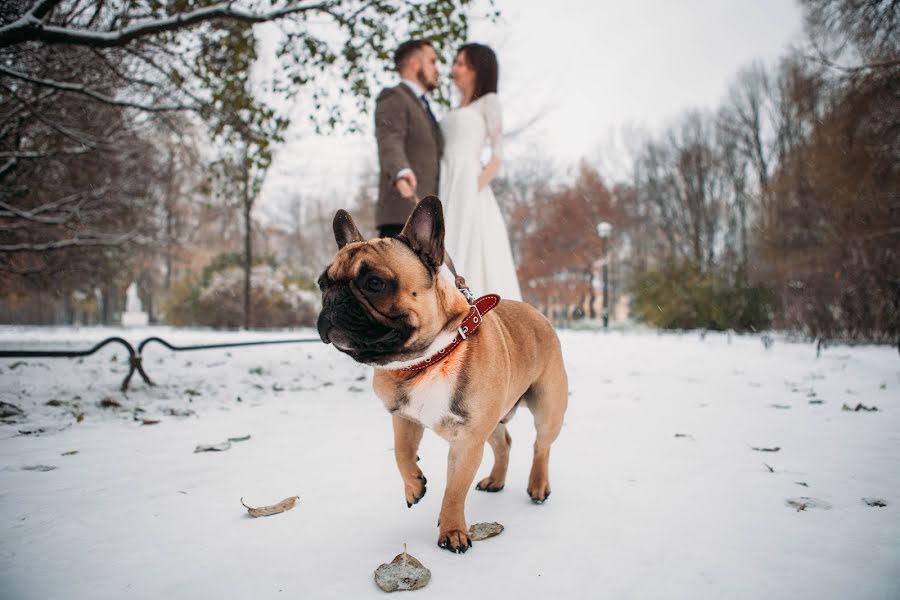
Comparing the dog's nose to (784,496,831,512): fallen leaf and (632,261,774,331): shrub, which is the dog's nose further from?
(632,261,774,331): shrub

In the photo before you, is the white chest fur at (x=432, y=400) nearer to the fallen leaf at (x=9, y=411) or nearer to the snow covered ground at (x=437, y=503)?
the snow covered ground at (x=437, y=503)

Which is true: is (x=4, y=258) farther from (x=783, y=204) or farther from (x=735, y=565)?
(x=783, y=204)

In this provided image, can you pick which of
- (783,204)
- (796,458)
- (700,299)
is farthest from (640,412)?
(783,204)

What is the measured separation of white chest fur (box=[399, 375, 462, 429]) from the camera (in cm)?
172

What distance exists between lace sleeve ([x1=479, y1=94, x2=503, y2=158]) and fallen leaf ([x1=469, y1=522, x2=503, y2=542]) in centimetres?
295

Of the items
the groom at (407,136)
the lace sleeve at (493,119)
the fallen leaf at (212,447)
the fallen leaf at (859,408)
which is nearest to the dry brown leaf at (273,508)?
the fallen leaf at (212,447)

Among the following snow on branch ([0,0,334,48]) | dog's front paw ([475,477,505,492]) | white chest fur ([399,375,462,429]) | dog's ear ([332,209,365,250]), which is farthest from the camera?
snow on branch ([0,0,334,48])

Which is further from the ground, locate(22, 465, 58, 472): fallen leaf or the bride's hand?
the bride's hand

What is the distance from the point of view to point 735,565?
5.39 ft

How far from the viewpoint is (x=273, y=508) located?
2086mm

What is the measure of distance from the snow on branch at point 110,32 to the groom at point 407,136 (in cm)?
154

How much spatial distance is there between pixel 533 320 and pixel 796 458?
6.04 feet

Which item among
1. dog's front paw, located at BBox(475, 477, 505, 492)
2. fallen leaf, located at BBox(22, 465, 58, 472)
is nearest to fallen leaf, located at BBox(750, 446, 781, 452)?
dog's front paw, located at BBox(475, 477, 505, 492)

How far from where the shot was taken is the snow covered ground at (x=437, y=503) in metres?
1.55
